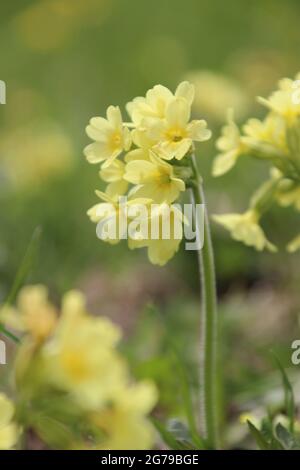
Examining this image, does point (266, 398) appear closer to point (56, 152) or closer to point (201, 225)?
point (201, 225)

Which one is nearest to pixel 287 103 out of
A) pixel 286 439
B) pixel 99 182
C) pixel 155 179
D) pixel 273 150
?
pixel 273 150

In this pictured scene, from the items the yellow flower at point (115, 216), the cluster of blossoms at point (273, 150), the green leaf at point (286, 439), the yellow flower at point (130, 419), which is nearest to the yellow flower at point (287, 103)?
the cluster of blossoms at point (273, 150)

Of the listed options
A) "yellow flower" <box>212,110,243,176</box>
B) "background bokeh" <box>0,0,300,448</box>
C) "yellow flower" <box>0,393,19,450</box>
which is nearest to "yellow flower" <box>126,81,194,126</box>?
"yellow flower" <box>212,110,243,176</box>

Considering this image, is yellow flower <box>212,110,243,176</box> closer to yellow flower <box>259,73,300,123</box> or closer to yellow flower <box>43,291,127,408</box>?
yellow flower <box>259,73,300,123</box>

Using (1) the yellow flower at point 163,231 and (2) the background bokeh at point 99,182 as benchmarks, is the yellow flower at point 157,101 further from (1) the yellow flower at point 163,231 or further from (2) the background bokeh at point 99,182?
(2) the background bokeh at point 99,182

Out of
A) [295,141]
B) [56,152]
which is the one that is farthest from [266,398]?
[56,152]
